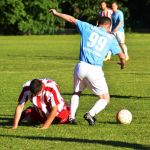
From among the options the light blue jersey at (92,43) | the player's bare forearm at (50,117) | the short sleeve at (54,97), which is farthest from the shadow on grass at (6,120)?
the light blue jersey at (92,43)

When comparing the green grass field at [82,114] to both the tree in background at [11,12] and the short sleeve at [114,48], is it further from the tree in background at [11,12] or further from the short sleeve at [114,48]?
the tree in background at [11,12]

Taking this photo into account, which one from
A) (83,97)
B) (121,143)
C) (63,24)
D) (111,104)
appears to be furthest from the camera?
(63,24)

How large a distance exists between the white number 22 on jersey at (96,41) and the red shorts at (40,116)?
4.20 feet

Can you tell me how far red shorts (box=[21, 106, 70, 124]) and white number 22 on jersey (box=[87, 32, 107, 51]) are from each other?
1.28 m

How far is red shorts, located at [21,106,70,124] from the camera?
11.4 metres

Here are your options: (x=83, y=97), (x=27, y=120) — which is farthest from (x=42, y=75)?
(x=27, y=120)

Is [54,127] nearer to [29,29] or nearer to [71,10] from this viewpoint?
[29,29]

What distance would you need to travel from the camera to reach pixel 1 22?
72062mm

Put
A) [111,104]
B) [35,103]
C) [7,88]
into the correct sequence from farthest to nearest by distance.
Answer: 1. [7,88]
2. [111,104]
3. [35,103]

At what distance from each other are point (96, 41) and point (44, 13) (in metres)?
63.2

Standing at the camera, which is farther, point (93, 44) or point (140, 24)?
point (140, 24)

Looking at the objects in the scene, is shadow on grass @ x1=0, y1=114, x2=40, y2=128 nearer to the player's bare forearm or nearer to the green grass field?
the green grass field

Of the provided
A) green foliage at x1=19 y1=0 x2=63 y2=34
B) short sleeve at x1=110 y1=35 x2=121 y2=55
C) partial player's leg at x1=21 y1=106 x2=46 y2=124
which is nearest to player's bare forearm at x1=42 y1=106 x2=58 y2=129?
partial player's leg at x1=21 y1=106 x2=46 y2=124

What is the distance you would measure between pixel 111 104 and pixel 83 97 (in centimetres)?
156
